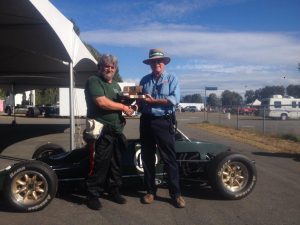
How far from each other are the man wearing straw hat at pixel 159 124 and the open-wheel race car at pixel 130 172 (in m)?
0.35

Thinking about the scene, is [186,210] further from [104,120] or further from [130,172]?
[104,120]

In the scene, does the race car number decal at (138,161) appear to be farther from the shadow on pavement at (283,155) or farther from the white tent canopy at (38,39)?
the shadow on pavement at (283,155)

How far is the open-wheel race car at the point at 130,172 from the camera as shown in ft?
17.5

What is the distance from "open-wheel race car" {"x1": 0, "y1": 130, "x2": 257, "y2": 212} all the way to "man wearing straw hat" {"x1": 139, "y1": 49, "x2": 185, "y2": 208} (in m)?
0.35

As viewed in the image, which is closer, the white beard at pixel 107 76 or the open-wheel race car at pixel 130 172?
the open-wheel race car at pixel 130 172

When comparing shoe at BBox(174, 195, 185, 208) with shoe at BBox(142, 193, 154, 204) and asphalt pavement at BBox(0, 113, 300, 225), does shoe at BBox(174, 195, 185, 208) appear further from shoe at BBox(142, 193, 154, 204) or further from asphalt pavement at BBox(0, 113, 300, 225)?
shoe at BBox(142, 193, 154, 204)

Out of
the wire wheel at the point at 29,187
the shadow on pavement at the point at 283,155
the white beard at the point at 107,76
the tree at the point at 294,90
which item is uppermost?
the tree at the point at 294,90

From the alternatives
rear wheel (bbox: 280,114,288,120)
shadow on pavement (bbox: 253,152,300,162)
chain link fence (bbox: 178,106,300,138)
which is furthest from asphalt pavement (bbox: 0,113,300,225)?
rear wheel (bbox: 280,114,288,120)

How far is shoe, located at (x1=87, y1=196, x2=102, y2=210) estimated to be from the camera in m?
5.43

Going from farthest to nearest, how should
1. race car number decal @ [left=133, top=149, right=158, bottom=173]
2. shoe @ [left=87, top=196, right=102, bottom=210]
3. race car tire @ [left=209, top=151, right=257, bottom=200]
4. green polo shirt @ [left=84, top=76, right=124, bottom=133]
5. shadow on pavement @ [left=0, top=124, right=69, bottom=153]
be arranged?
Answer: shadow on pavement @ [left=0, top=124, right=69, bottom=153] → race car number decal @ [left=133, top=149, right=158, bottom=173] → race car tire @ [left=209, top=151, right=257, bottom=200] → green polo shirt @ [left=84, top=76, right=124, bottom=133] → shoe @ [left=87, top=196, right=102, bottom=210]

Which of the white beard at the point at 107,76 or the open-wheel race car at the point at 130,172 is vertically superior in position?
the white beard at the point at 107,76

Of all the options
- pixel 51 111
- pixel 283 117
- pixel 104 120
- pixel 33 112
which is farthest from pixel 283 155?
pixel 33 112

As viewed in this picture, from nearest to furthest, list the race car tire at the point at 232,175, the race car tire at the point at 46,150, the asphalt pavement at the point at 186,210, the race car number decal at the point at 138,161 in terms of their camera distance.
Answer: the asphalt pavement at the point at 186,210 → the race car tire at the point at 232,175 → the race car number decal at the point at 138,161 → the race car tire at the point at 46,150

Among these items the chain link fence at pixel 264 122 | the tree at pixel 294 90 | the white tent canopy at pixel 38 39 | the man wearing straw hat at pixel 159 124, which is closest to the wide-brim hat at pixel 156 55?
the man wearing straw hat at pixel 159 124
